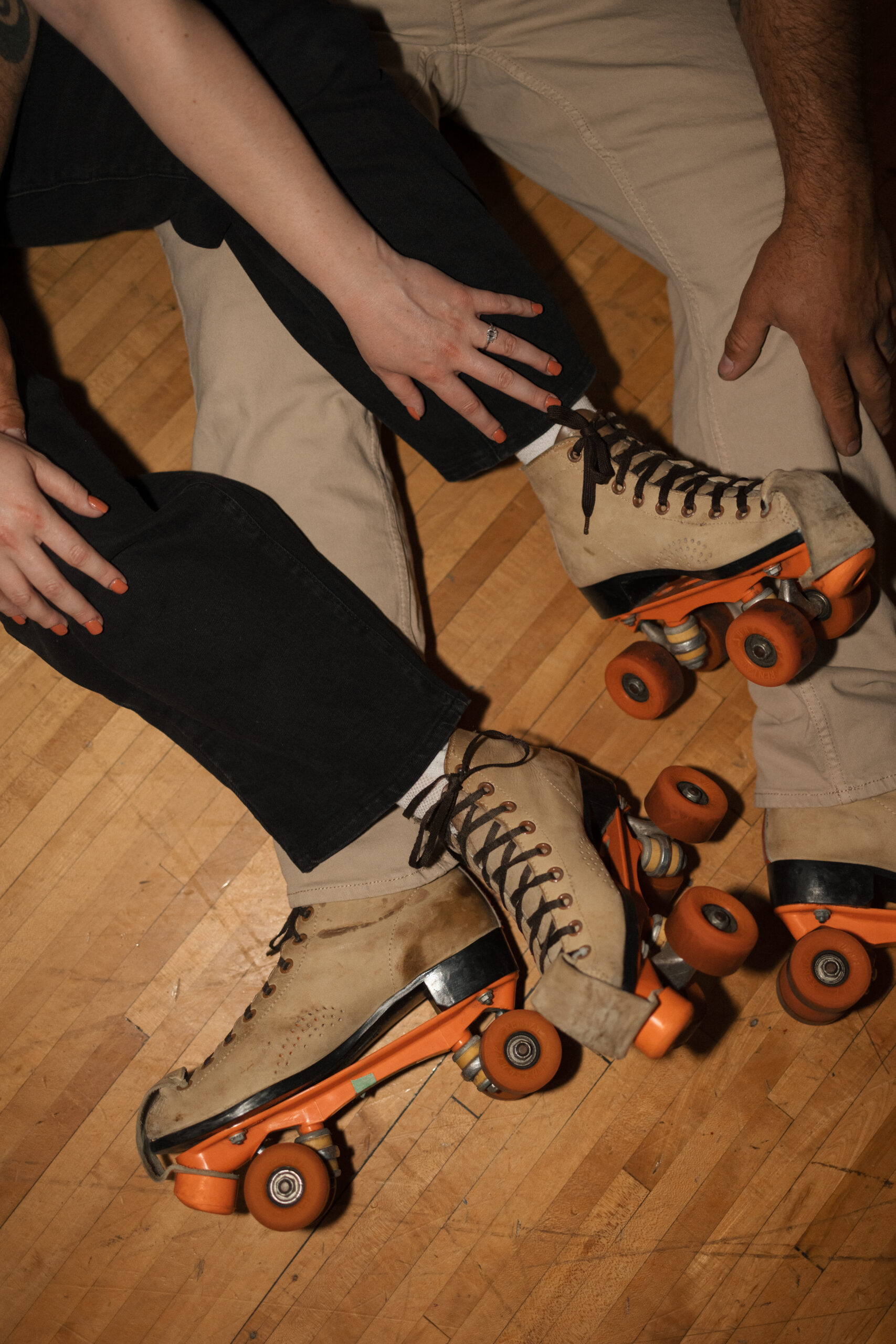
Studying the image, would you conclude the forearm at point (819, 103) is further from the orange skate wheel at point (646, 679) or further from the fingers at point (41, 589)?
the fingers at point (41, 589)

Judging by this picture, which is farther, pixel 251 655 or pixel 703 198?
pixel 703 198

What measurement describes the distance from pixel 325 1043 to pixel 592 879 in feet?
1.29

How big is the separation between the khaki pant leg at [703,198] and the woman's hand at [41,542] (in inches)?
29.2

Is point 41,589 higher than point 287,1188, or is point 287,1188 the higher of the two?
point 41,589

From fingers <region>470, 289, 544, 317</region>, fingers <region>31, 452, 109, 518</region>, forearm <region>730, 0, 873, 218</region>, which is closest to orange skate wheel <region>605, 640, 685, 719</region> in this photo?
fingers <region>470, 289, 544, 317</region>

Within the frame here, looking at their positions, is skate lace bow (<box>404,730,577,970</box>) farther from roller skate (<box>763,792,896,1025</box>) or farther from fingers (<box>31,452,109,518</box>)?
fingers (<box>31,452,109,518</box>)

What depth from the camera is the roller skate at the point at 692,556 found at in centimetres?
94

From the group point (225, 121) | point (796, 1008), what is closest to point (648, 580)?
point (796, 1008)

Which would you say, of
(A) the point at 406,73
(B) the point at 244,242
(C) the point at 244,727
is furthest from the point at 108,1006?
(A) the point at 406,73

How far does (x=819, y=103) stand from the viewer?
1.04m

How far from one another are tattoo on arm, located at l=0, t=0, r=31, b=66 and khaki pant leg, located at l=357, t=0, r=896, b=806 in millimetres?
442

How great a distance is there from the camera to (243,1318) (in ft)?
3.80

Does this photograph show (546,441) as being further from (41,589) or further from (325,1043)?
(325,1043)

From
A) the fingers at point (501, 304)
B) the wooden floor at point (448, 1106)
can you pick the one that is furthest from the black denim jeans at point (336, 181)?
the wooden floor at point (448, 1106)
